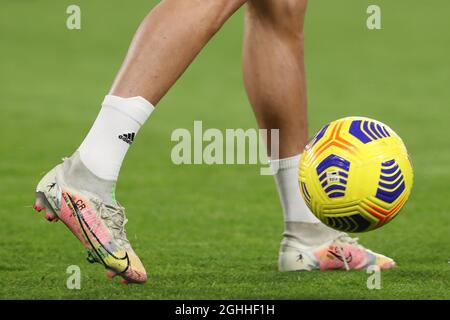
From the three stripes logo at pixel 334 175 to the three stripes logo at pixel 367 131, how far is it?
0.35ft

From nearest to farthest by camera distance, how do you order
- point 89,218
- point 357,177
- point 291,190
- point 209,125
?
point 89,218 < point 357,177 < point 291,190 < point 209,125

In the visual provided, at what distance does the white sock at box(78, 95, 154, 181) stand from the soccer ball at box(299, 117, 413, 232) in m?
0.59

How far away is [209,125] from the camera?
7707 millimetres

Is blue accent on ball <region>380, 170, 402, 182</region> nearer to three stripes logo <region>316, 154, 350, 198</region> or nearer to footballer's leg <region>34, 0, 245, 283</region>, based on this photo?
three stripes logo <region>316, 154, 350, 198</region>

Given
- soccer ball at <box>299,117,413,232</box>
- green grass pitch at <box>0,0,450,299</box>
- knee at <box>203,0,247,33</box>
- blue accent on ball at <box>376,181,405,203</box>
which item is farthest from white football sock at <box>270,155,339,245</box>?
knee at <box>203,0,247,33</box>

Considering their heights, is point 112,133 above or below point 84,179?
above

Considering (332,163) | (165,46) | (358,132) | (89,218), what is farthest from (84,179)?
(358,132)

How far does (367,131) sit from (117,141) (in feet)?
2.62

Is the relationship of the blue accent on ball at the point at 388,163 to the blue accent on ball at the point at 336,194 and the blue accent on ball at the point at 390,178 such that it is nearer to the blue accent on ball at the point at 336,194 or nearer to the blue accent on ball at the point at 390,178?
the blue accent on ball at the point at 390,178

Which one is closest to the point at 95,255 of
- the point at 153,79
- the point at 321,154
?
the point at 153,79

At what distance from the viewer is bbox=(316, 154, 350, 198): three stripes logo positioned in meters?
3.26

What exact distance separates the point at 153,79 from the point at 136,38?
151mm

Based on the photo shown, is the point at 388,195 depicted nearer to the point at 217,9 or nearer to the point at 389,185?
the point at 389,185

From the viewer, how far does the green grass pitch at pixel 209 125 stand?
350cm
